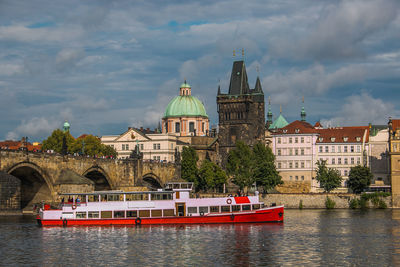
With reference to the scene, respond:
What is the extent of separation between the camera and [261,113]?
16150 cm

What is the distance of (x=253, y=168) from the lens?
13312 cm

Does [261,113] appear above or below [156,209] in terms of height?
above

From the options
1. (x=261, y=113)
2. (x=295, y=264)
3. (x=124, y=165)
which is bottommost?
(x=295, y=264)

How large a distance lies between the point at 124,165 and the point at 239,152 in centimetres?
2751

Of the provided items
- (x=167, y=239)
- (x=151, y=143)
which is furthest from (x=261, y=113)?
(x=167, y=239)

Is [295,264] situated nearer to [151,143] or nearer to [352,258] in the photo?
[352,258]

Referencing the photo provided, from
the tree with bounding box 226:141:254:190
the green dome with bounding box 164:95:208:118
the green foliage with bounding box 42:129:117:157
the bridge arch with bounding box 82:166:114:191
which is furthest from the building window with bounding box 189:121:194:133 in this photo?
the bridge arch with bounding box 82:166:114:191

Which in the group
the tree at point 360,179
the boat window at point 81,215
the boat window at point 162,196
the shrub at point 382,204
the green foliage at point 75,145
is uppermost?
the green foliage at point 75,145

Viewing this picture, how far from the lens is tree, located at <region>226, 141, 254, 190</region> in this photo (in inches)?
5123

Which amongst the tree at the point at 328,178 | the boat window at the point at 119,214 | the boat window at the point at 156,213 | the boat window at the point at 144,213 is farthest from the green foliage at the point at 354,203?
the boat window at the point at 119,214

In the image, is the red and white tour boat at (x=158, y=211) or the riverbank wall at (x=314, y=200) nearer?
the red and white tour boat at (x=158, y=211)

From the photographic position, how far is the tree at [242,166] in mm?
130125

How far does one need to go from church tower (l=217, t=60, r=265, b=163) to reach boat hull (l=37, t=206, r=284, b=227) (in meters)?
76.7

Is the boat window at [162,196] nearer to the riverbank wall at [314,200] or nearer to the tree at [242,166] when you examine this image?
the riverbank wall at [314,200]
